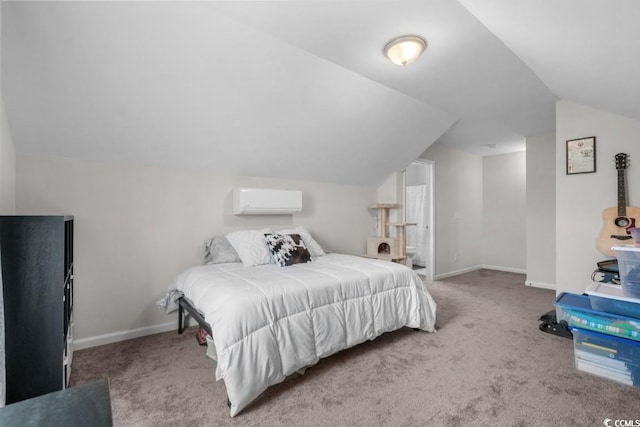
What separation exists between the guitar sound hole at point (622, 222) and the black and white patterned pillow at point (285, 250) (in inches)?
112

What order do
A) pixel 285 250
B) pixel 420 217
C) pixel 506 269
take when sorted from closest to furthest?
pixel 285 250, pixel 506 269, pixel 420 217

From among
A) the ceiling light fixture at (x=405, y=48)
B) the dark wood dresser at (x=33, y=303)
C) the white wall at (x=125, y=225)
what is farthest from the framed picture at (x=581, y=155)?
the dark wood dresser at (x=33, y=303)

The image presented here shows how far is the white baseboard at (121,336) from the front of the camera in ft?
8.28

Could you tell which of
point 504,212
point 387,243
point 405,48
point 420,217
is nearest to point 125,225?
point 405,48

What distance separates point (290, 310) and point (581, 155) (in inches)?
127

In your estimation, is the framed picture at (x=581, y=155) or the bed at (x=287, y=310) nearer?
the bed at (x=287, y=310)

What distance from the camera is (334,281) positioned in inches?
91.4

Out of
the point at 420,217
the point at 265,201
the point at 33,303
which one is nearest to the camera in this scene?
the point at 33,303

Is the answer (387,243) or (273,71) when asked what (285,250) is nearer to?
(273,71)

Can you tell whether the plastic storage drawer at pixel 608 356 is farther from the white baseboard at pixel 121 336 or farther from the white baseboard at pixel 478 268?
the white baseboard at pixel 121 336

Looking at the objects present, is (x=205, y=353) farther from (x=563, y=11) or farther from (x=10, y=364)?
(x=563, y=11)

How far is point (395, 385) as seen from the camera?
1959 millimetres

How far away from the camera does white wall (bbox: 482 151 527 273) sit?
5652 mm

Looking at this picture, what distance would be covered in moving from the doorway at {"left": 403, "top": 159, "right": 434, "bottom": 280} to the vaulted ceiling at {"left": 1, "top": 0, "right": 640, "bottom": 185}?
6.05 ft
